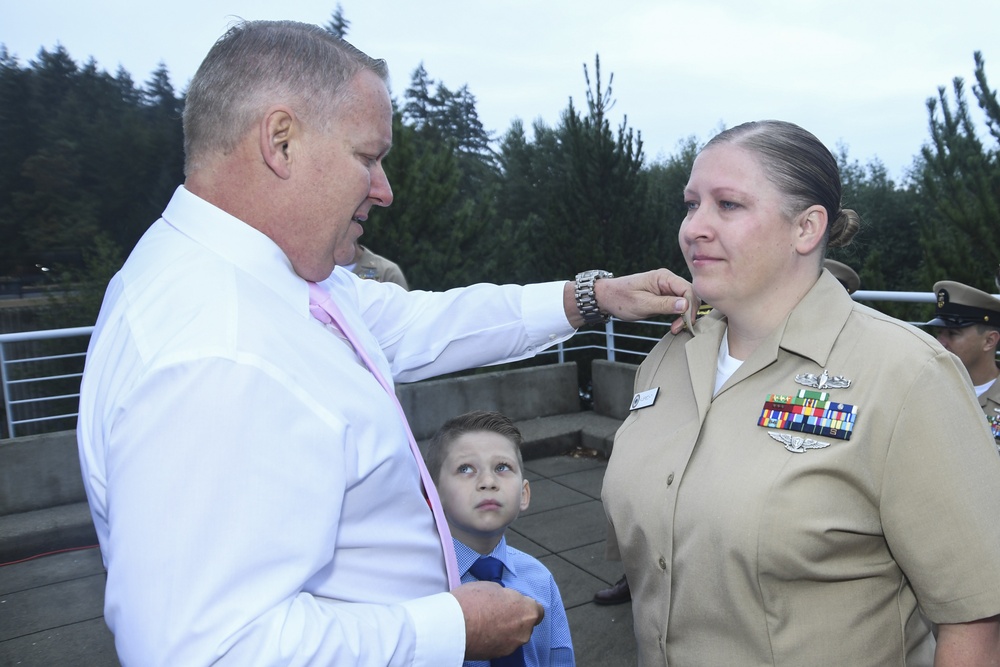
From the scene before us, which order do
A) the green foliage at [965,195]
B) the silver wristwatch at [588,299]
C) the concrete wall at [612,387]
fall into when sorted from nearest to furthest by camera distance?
1. the silver wristwatch at [588,299]
2. the concrete wall at [612,387]
3. the green foliage at [965,195]

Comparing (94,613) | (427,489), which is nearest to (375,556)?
(427,489)

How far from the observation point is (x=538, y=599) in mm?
2318

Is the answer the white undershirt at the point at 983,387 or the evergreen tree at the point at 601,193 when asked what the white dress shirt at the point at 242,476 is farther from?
A: the evergreen tree at the point at 601,193

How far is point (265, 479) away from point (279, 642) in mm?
228

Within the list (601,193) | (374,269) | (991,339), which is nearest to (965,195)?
(601,193)

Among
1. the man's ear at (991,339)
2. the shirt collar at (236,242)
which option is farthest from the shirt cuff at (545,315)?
the man's ear at (991,339)

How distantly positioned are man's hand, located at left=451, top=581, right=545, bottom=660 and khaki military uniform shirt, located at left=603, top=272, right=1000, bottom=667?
1.47 feet

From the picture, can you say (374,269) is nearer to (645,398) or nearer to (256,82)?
(645,398)

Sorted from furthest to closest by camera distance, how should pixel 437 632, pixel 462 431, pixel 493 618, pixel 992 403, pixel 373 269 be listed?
pixel 373 269
pixel 992 403
pixel 462 431
pixel 493 618
pixel 437 632

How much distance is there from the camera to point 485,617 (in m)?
1.34

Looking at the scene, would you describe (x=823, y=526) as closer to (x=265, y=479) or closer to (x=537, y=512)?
(x=265, y=479)

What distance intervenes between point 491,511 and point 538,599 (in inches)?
12.4

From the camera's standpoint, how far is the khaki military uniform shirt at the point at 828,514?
147 centimetres

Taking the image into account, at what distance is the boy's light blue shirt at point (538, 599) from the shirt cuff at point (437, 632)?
3.09 feet
